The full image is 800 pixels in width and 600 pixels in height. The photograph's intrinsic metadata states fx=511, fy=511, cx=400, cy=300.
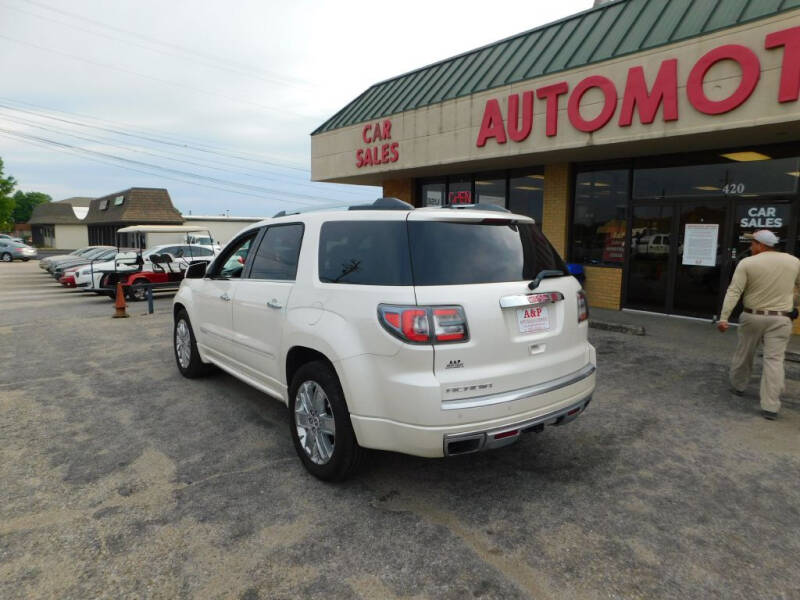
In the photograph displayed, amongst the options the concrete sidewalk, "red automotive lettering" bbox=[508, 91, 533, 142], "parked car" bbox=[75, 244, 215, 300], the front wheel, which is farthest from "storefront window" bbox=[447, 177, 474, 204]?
the front wheel

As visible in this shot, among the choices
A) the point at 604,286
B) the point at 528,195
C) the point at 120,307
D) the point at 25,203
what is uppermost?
the point at 25,203

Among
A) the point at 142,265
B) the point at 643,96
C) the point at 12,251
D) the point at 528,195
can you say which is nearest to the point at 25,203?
the point at 12,251

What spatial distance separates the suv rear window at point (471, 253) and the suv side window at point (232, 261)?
2.21m

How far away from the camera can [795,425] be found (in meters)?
4.66

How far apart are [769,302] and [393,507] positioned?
14.0 feet

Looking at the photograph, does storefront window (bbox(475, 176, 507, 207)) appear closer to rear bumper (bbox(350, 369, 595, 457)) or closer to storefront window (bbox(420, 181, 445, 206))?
storefront window (bbox(420, 181, 445, 206))

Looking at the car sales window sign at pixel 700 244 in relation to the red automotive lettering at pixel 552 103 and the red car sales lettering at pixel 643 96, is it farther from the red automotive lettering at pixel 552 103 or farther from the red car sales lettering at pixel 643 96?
the red automotive lettering at pixel 552 103

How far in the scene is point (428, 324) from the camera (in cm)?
289

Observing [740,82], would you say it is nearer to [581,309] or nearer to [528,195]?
[528,195]

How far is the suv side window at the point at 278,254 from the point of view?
3980mm

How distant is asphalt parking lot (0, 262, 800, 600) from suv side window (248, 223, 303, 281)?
140 cm

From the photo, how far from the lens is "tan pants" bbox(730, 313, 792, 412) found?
4.81 m

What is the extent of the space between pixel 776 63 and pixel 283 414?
810cm

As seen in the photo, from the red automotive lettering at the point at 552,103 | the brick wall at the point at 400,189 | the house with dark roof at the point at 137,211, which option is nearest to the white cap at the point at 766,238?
the red automotive lettering at the point at 552,103
